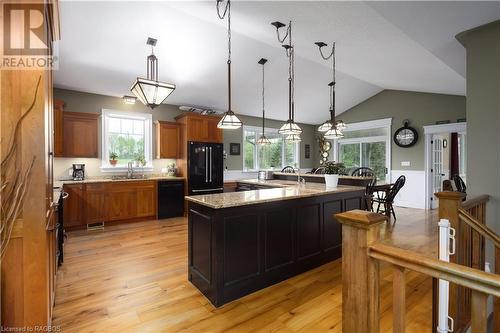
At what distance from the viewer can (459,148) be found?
7816 mm

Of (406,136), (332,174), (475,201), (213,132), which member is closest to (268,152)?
(213,132)

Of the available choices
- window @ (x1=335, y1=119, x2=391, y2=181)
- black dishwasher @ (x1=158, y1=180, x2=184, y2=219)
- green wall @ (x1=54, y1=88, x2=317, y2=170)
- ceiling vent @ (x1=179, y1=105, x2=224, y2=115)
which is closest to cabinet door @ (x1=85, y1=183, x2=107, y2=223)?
black dishwasher @ (x1=158, y1=180, x2=184, y2=219)

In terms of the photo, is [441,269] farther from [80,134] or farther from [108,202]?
[80,134]

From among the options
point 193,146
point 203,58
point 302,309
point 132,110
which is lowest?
point 302,309

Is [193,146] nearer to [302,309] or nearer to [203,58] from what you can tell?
[203,58]

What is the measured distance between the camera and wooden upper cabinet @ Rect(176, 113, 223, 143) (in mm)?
5781

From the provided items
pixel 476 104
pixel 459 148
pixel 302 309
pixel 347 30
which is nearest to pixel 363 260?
pixel 302 309

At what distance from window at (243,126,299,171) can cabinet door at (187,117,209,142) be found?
1844 mm

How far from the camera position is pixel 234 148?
24.2 ft

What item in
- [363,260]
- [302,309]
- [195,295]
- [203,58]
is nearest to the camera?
[363,260]

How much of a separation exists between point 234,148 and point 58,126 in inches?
161

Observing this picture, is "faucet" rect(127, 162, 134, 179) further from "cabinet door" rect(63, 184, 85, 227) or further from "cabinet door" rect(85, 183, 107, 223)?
"cabinet door" rect(63, 184, 85, 227)

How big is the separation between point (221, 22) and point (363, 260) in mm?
3884

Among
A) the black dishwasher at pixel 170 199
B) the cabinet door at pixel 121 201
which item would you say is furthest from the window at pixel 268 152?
the cabinet door at pixel 121 201
